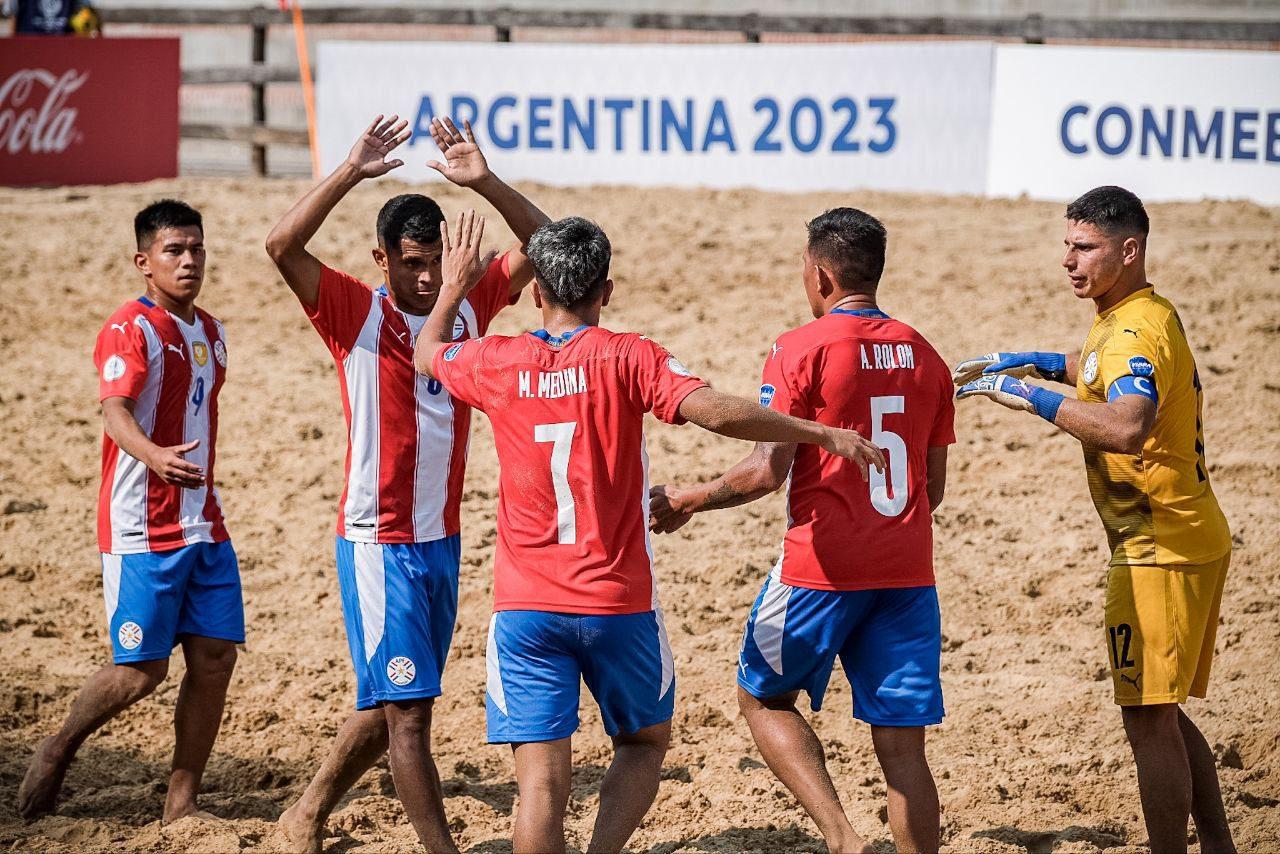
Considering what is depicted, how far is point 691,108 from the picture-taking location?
13906 mm

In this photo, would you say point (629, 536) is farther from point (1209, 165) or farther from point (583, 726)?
point (1209, 165)

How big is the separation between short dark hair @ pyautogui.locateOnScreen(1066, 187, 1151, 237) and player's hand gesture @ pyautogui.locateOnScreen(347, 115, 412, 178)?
93.6 inches

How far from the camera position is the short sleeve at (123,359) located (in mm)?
5219

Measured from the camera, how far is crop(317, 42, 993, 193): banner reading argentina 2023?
13.5 metres

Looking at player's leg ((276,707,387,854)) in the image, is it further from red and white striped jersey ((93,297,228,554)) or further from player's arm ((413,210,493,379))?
player's arm ((413,210,493,379))

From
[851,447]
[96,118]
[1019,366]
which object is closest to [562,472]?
[851,447]

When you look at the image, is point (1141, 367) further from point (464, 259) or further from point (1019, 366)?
point (464, 259)

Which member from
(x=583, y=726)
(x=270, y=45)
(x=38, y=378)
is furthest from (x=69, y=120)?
(x=270, y=45)

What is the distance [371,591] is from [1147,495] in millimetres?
2693

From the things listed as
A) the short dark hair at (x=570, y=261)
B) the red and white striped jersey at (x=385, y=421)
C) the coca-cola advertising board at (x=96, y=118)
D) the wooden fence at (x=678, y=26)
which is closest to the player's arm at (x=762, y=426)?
the short dark hair at (x=570, y=261)

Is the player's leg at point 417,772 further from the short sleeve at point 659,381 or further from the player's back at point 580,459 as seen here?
the short sleeve at point 659,381

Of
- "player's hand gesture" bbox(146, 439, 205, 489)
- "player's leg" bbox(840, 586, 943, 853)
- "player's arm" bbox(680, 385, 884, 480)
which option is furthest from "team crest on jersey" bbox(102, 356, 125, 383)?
"player's leg" bbox(840, 586, 943, 853)

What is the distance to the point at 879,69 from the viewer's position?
44.4 ft

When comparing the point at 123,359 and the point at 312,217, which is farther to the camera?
the point at 123,359
